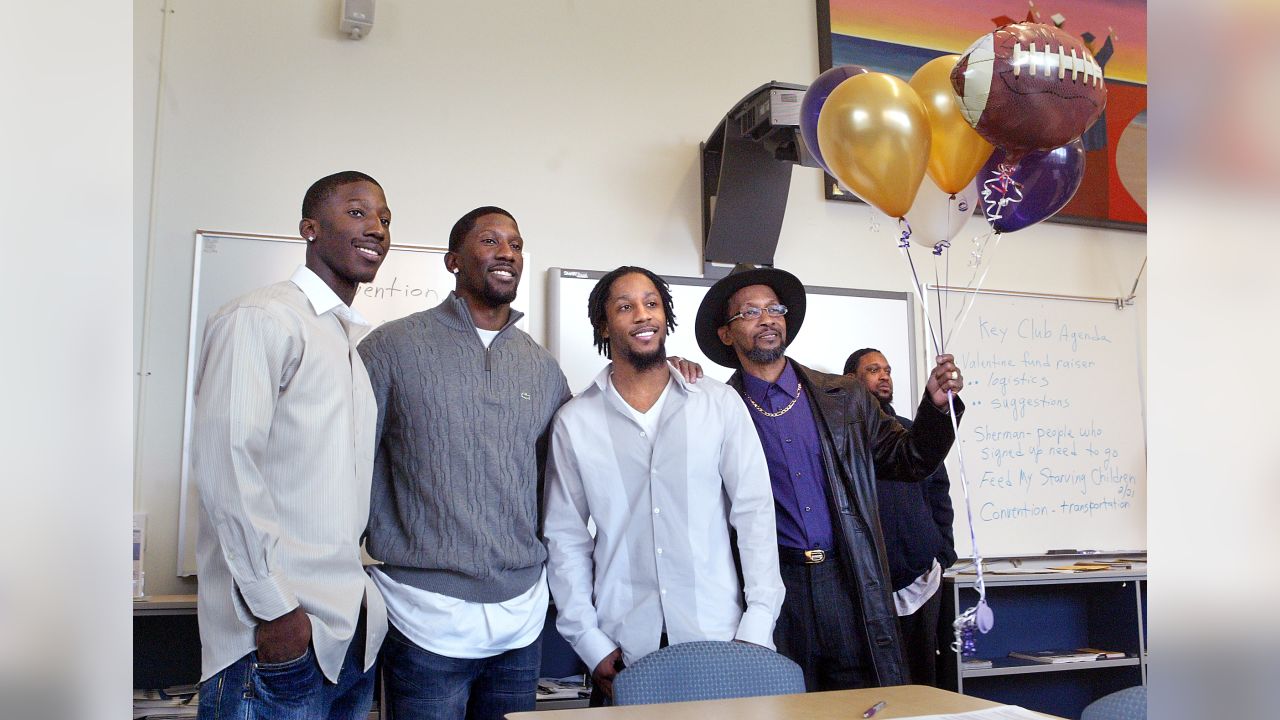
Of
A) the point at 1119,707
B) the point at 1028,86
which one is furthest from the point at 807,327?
the point at 1119,707

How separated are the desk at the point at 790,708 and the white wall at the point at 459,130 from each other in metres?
2.04

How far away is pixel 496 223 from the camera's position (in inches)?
99.8

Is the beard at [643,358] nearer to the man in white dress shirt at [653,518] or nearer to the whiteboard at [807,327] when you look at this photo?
the man in white dress shirt at [653,518]

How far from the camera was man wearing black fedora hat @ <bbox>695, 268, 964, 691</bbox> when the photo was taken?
8.07 ft

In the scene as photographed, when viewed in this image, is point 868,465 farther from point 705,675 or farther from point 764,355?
point 705,675

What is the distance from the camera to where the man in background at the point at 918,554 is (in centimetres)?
333

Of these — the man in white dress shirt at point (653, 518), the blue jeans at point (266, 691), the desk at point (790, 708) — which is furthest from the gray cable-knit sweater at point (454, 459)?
the desk at point (790, 708)

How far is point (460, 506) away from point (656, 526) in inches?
18.5

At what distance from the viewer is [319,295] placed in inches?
82.4

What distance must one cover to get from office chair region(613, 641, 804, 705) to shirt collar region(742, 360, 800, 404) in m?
0.87

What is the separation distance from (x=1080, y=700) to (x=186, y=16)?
4.35 meters

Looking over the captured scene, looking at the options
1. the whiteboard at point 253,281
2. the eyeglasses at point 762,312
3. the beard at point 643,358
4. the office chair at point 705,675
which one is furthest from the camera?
the whiteboard at point 253,281
